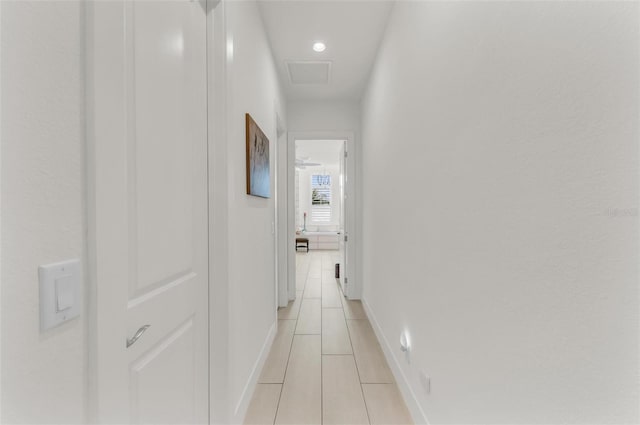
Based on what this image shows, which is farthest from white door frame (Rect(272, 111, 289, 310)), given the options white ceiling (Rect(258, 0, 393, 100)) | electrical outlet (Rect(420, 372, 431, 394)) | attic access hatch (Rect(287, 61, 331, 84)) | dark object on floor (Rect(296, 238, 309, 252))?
dark object on floor (Rect(296, 238, 309, 252))

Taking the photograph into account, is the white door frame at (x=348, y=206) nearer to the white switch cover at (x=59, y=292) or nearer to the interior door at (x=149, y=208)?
the interior door at (x=149, y=208)

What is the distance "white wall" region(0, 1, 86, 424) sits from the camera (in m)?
0.43

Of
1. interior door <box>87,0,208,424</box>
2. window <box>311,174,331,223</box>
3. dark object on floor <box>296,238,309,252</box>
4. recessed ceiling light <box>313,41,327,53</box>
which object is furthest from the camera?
window <box>311,174,331,223</box>

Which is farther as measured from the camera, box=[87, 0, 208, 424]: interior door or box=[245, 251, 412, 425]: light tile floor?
box=[245, 251, 412, 425]: light tile floor

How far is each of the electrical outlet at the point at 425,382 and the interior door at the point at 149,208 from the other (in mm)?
1056

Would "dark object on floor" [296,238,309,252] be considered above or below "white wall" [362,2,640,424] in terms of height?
below

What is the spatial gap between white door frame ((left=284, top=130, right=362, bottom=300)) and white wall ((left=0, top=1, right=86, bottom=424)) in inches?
122

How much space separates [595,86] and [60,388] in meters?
1.16

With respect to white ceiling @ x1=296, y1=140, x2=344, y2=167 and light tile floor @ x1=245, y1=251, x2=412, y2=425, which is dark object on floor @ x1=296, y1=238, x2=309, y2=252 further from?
light tile floor @ x1=245, y1=251, x2=412, y2=425

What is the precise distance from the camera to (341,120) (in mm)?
3711

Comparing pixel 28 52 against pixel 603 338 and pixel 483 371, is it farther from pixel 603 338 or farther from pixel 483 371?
pixel 483 371

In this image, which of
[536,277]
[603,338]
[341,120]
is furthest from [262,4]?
[603,338]

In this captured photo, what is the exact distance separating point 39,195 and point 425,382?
1.64m

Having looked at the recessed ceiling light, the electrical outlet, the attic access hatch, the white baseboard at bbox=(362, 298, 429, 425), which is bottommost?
the white baseboard at bbox=(362, 298, 429, 425)
